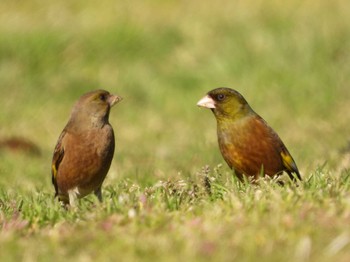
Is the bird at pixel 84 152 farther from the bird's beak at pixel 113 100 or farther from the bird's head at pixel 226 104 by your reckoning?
the bird's head at pixel 226 104

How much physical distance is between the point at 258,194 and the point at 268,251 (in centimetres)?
112

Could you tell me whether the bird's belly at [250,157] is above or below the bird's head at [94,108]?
below

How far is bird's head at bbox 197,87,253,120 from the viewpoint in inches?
285

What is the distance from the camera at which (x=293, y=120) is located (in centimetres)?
1213

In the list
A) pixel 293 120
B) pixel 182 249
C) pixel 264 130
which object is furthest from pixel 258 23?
pixel 182 249

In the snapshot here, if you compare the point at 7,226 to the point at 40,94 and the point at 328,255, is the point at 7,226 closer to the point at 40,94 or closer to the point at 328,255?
the point at 328,255

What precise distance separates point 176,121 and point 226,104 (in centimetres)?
549

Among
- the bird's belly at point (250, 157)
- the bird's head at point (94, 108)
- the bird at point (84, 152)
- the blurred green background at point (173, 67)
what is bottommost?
the bird's belly at point (250, 157)

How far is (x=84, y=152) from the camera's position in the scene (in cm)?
681

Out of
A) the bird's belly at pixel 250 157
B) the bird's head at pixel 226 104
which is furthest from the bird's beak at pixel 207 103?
the bird's belly at pixel 250 157

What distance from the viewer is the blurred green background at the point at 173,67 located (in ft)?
39.6

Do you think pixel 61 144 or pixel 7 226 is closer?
pixel 7 226

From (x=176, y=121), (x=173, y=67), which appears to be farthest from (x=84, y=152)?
(x=173, y=67)

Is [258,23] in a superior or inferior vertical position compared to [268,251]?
superior
